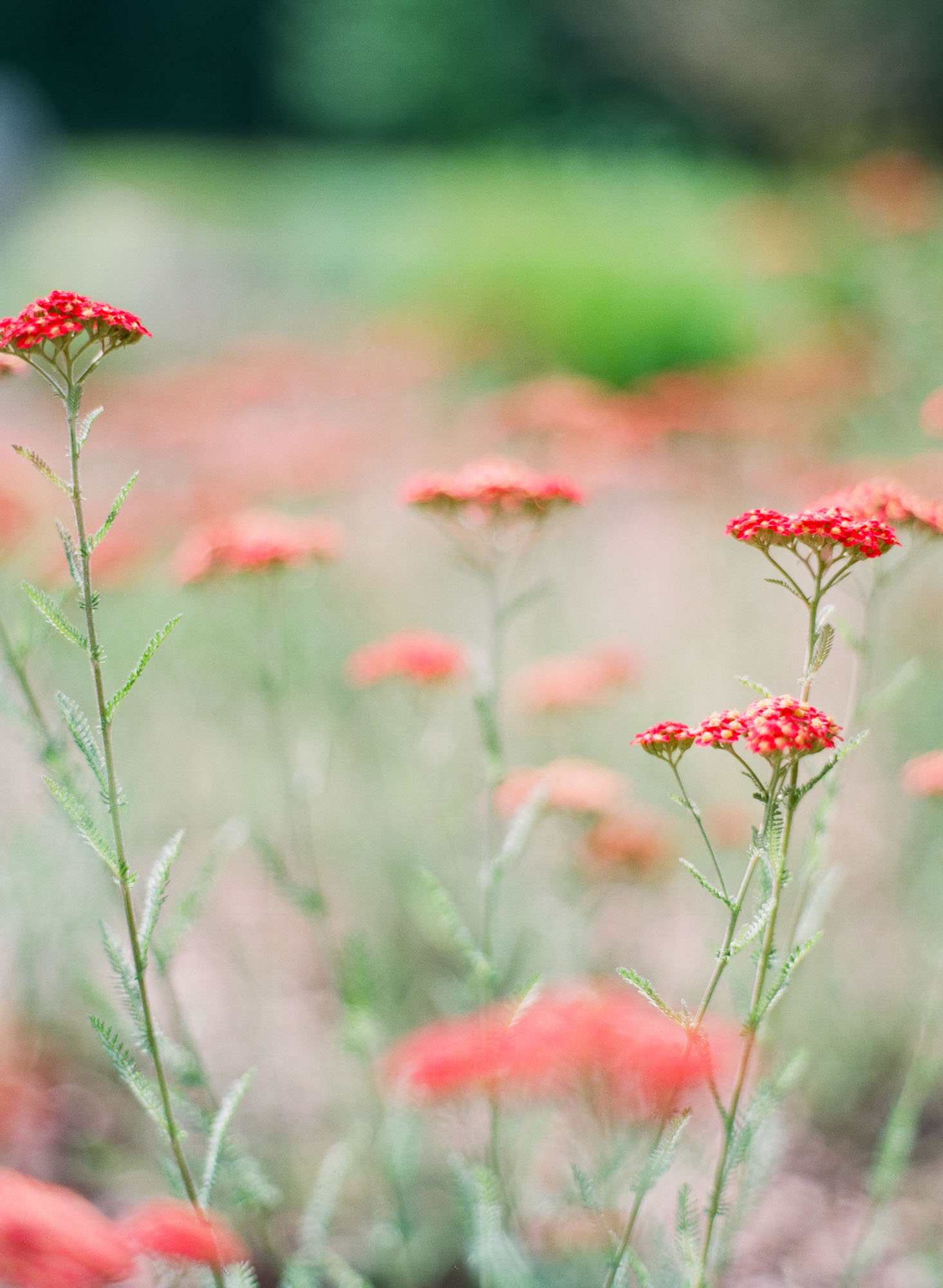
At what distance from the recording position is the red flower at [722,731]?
0.95 meters

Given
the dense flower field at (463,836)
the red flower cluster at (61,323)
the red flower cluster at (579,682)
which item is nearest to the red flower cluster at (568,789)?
the dense flower field at (463,836)

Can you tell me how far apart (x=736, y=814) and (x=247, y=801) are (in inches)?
52.4

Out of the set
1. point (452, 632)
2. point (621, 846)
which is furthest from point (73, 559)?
point (452, 632)

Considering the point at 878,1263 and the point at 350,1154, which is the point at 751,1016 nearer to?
the point at 350,1154

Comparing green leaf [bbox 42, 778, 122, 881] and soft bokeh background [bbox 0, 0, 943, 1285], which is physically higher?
soft bokeh background [bbox 0, 0, 943, 1285]

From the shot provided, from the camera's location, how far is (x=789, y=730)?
0.92 metres

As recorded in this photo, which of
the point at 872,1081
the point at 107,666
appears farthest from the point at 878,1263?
the point at 107,666

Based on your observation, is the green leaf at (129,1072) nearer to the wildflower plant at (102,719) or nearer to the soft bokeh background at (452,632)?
the wildflower plant at (102,719)

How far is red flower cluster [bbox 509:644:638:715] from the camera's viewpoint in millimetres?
2146

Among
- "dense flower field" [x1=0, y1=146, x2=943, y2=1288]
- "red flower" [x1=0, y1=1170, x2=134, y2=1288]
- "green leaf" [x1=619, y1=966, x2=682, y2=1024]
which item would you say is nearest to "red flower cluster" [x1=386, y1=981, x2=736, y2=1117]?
"dense flower field" [x1=0, y1=146, x2=943, y2=1288]

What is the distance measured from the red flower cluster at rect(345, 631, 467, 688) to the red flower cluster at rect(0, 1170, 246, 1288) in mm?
981

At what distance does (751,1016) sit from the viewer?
3.16ft

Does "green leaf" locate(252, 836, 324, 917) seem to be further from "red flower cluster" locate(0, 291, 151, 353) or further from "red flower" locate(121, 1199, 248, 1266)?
"red flower cluster" locate(0, 291, 151, 353)

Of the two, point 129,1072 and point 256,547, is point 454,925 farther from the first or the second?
point 256,547
